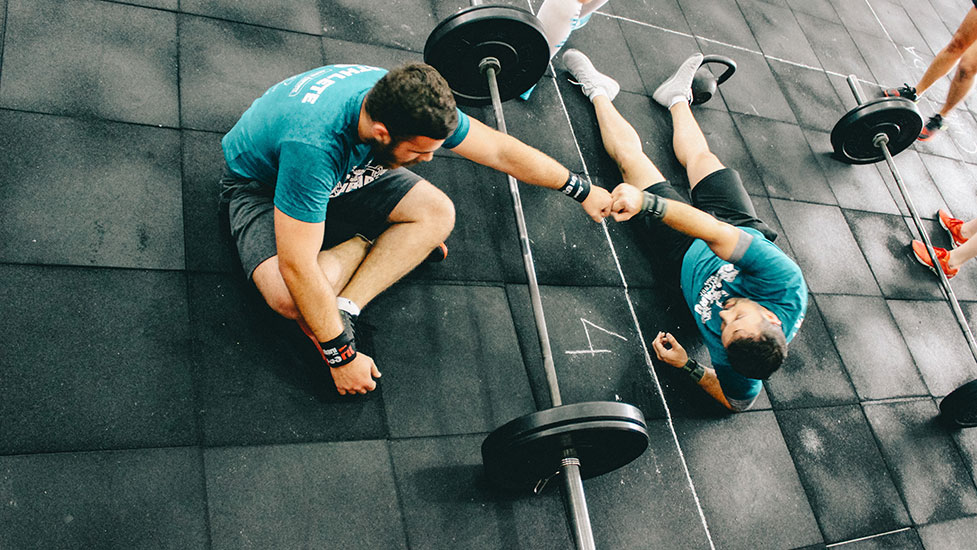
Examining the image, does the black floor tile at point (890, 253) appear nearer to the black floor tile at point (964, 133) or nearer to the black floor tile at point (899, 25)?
the black floor tile at point (964, 133)

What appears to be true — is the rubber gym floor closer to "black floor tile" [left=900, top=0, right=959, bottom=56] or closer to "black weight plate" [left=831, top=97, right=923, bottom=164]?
"black weight plate" [left=831, top=97, right=923, bottom=164]

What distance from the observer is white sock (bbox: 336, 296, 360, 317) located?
198 centimetres

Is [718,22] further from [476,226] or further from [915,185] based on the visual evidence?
[476,226]

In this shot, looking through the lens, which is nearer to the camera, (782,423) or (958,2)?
(782,423)

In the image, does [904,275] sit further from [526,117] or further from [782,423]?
[526,117]

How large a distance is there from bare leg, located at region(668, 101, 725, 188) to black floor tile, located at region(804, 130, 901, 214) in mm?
975

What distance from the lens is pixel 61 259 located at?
6.36ft

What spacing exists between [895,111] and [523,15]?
7.41ft

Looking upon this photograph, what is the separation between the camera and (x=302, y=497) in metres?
1.81

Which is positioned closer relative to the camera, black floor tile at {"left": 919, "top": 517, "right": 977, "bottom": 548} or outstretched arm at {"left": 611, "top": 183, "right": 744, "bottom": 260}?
outstretched arm at {"left": 611, "top": 183, "right": 744, "bottom": 260}

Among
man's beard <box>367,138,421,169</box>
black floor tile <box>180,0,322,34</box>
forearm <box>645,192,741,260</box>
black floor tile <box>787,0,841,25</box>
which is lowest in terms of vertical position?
black floor tile <box>180,0,322,34</box>

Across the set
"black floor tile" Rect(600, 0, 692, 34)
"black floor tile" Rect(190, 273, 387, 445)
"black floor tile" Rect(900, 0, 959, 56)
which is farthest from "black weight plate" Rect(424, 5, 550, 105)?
"black floor tile" Rect(900, 0, 959, 56)

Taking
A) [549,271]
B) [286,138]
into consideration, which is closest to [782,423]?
[549,271]

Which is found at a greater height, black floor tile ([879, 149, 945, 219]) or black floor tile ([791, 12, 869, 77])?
black floor tile ([791, 12, 869, 77])
